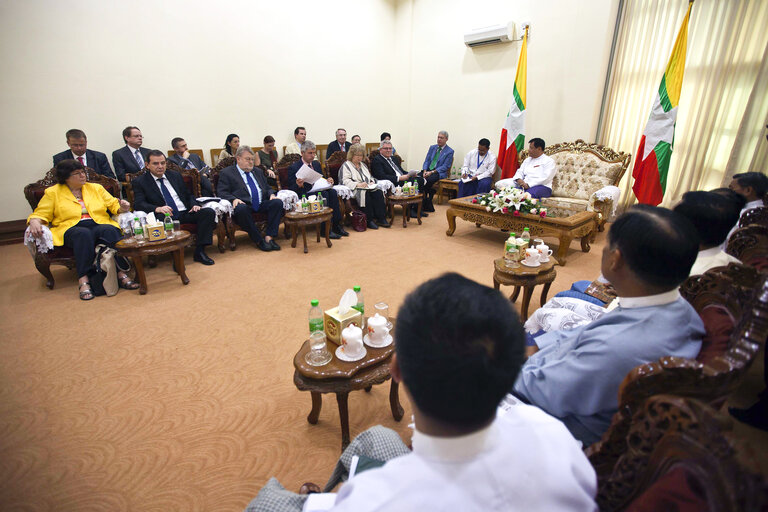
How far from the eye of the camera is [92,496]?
1572mm

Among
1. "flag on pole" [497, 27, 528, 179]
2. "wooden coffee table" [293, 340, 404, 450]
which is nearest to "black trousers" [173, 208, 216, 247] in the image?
"wooden coffee table" [293, 340, 404, 450]

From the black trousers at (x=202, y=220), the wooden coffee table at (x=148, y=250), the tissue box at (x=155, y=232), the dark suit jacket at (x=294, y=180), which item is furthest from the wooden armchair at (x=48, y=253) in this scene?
the dark suit jacket at (x=294, y=180)

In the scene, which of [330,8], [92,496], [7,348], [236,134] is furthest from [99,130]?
[92,496]

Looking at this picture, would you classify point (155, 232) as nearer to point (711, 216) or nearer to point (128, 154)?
point (128, 154)

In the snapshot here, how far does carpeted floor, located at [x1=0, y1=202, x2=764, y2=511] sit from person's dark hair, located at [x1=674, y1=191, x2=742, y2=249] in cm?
145

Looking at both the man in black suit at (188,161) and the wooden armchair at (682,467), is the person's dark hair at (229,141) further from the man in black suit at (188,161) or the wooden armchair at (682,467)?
the wooden armchair at (682,467)

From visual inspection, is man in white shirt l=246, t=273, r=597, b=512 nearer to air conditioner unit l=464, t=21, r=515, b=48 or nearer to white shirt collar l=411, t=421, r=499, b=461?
white shirt collar l=411, t=421, r=499, b=461

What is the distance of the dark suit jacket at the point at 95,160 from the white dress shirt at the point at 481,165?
18.3 feet

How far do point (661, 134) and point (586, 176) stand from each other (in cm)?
97

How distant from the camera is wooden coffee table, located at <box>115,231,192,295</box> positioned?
3229mm

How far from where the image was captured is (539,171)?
5.44m

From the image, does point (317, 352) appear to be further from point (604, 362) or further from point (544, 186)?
point (544, 186)

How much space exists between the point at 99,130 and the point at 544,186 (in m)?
6.42

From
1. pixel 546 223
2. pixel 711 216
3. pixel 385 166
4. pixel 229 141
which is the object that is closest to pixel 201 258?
pixel 229 141
